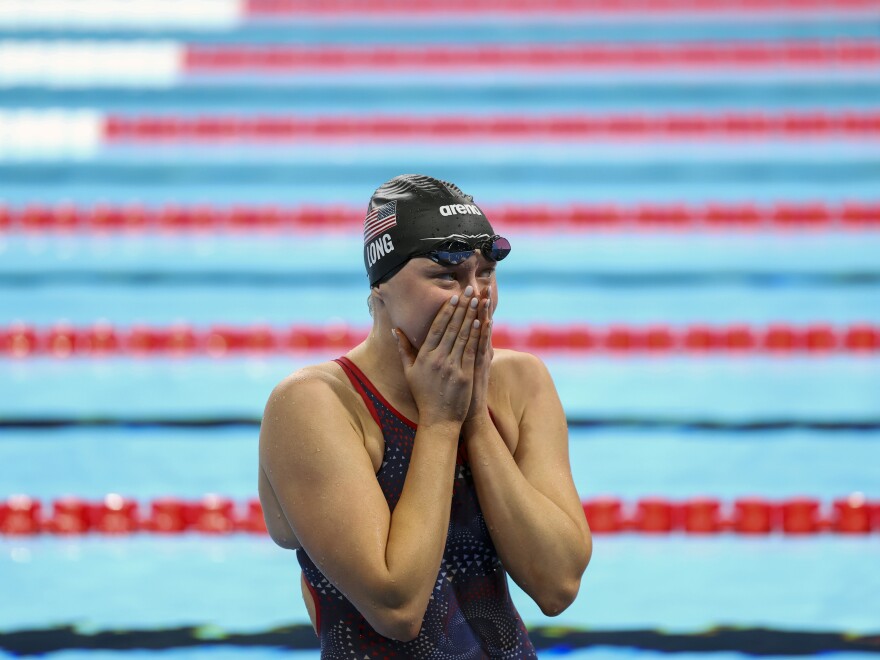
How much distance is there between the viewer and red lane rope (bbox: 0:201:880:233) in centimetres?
926

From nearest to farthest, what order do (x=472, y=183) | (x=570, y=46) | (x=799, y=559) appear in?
(x=799, y=559)
(x=472, y=183)
(x=570, y=46)

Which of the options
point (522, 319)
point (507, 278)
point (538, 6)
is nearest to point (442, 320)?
point (522, 319)

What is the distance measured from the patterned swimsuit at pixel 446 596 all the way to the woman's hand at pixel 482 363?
0.24ft

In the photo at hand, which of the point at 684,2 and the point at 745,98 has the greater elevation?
the point at 684,2

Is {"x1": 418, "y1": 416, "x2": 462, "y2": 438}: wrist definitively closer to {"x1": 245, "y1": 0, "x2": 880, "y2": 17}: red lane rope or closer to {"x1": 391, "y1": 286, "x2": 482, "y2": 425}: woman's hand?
{"x1": 391, "y1": 286, "x2": 482, "y2": 425}: woman's hand

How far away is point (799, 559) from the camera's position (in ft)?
14.8

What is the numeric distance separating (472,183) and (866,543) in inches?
242

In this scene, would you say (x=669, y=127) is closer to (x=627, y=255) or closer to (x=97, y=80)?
(x=627, y=255)

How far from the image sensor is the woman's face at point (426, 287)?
1.80 meters

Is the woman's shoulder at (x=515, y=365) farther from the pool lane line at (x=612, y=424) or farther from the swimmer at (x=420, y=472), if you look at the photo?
the pool lane line at (x=612, y=424)

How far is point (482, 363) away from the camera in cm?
180

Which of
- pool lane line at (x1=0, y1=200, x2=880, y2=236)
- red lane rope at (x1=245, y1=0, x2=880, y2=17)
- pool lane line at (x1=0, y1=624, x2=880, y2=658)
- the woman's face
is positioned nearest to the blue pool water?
pool lane line at (x1=0, y1=624, x2=880, y2=658)

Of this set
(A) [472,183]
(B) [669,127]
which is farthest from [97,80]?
(B) [669,127]

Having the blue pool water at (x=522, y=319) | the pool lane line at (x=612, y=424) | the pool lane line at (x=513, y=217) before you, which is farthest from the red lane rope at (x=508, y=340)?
the pool lane line at (x=513, y=217)
